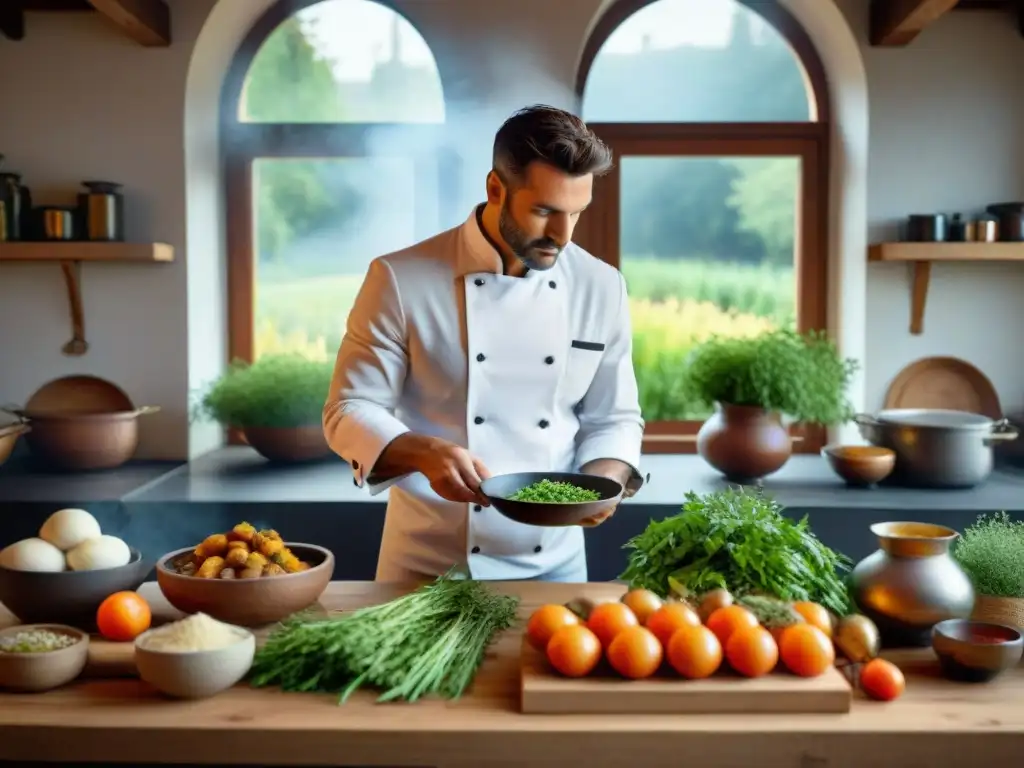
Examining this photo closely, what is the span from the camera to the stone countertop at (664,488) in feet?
10.2

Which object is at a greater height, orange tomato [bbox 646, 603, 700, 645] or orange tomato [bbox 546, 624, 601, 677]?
orange tomato [bbox 646, 603, 700, 645]

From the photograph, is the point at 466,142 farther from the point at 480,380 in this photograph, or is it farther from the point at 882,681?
the point at 882,681

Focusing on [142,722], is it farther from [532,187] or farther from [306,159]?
[306,159]

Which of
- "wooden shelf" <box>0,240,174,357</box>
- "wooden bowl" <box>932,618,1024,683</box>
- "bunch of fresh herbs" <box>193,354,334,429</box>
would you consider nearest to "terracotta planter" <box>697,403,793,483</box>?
"bunch of fresh herbs" <box>193,354,334,429</box>

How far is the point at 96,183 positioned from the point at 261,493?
1207 mm

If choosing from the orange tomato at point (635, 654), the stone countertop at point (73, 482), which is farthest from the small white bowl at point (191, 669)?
the stone countertop at point (73, 482)

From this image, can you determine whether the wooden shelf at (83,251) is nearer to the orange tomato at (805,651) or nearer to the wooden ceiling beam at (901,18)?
the wooden ceiling beam at (901,18)

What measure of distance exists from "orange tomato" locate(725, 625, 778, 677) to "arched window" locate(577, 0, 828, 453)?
251 cm

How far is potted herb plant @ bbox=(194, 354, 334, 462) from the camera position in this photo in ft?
11.6

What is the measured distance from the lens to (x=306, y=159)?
3.99 meters

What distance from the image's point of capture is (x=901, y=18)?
340cm

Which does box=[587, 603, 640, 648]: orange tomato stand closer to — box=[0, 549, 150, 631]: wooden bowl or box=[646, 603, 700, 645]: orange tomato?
Answer: box=[646, 603, 700, 645]: orange tomato

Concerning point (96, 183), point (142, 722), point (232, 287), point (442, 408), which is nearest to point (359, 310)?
point (442, 408)

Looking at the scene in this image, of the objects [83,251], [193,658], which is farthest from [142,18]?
[193,658]
